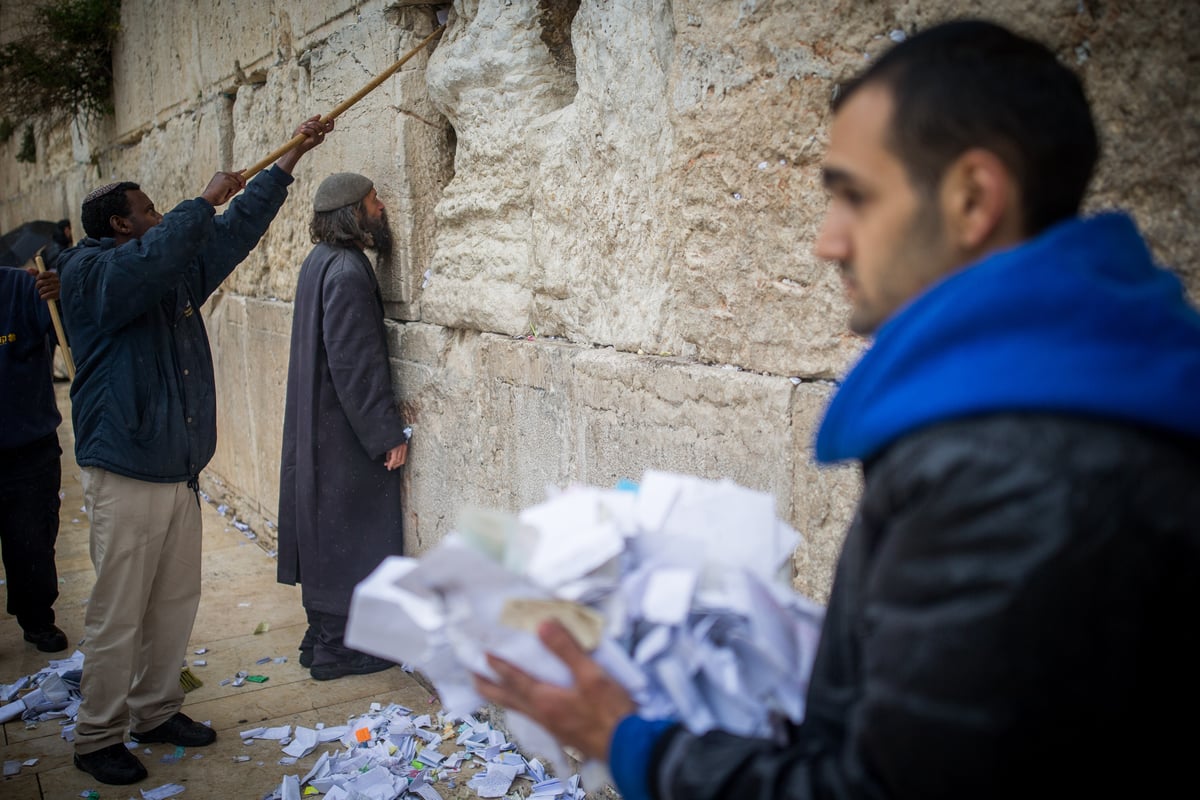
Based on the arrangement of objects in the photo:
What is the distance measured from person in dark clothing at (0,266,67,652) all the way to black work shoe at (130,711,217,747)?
4.06 feet

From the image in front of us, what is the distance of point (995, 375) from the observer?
30.9 inches

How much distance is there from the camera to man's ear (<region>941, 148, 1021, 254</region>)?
0.90m

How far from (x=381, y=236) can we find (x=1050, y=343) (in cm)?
361

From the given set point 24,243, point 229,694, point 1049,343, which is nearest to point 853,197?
point 1049,343

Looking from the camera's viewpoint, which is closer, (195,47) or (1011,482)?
(1011,482)

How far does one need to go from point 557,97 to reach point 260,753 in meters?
2.61

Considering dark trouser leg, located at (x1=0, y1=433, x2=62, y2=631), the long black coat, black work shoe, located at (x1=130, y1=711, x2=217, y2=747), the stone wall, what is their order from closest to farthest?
the stone wall, black work shoe, located at (x1=130, y1=711, x2=217, y2=747), the long black coat, dark trouser leg, located at (x1=0, y1=433, x2=62, y2=631)

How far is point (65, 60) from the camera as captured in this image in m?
8.30

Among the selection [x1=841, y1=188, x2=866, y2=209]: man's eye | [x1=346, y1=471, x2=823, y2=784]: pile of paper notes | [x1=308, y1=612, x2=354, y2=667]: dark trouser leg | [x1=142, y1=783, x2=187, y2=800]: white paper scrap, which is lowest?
[x1=142, y1=783, x2=187, y2=800]: white paper scrap

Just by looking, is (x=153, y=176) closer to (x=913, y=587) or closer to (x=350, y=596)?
(x=350, y=596)

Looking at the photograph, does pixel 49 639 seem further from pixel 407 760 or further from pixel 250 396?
pixel 407 760

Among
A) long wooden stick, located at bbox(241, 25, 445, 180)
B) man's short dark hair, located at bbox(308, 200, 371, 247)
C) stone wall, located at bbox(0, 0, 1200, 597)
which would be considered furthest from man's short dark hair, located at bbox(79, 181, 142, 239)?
stone wall, located at bbox(0, 0, 1200, 597)

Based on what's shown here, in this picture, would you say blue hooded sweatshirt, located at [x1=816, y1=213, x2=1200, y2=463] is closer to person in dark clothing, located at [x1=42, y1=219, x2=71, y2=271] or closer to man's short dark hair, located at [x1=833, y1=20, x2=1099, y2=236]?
man's short dark hair, located at [x1=833, y1=20, x2=1099, y2=236]

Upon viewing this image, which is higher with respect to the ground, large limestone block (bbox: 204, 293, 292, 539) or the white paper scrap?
large limestone block (bbox: 204, 293, 292, 539)
